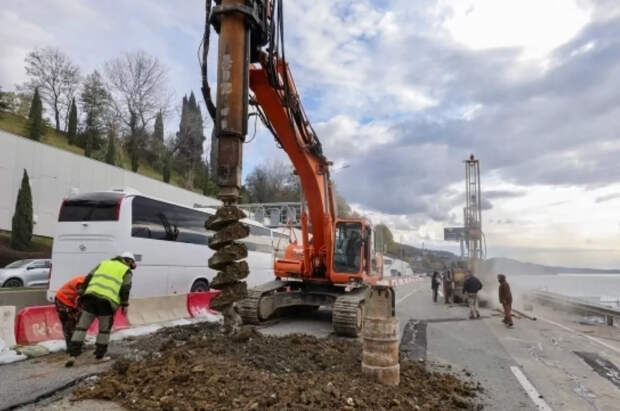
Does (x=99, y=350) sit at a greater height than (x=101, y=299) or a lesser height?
lesser

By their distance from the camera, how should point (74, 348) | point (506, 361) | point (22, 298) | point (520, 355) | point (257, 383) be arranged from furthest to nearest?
1. point (22, 298)
2. point (520, 355)
3. point (506, 361)
4. point (74, 348)
5. point (257, 383)

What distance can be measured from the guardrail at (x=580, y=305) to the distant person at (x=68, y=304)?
51.7 ft

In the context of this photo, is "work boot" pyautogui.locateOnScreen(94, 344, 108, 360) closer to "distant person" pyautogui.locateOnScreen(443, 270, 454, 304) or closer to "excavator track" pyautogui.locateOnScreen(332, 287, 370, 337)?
"excavator track" pyautogui.locateOnScreen(332, 287, 370, 337)

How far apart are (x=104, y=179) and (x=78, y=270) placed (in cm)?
2437

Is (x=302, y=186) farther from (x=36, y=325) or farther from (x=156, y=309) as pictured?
(x=36, y=325)

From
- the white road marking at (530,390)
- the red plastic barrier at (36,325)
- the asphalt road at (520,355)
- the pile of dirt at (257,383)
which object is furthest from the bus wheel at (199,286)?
the white road marking at (530,390)

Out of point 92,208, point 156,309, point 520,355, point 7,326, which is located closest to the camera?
point 7,326

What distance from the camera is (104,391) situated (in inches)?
199

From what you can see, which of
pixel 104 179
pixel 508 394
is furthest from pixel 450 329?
pixel 104 179

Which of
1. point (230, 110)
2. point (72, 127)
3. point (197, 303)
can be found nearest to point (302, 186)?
point (197, 303)

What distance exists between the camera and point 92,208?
11711 millimetres

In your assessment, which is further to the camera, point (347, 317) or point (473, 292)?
point (473, 292)

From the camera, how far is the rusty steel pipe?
6371 mm

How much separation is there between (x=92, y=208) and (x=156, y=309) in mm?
3138
